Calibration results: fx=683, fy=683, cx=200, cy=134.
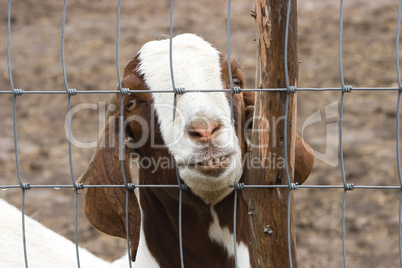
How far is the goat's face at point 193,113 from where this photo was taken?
281cm

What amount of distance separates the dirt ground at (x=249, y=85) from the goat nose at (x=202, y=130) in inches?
51.8

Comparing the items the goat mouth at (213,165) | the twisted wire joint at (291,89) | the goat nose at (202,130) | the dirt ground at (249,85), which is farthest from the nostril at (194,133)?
the dirt ground at (249,85)

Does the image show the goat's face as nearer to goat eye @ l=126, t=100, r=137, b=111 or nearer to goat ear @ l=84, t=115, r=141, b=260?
goat eye @ l=126, t=100, r=137, b=111

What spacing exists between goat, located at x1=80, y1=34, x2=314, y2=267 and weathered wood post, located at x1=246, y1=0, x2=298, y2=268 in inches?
13.2

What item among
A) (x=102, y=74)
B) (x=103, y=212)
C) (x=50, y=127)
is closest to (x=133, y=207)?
(x=103, y=212)

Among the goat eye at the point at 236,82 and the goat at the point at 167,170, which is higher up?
the goat eye at the point at 236,82

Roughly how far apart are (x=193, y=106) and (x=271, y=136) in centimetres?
43

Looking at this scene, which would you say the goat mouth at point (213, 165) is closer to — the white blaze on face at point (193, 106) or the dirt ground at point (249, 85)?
the white blaze on face at point (193, 106)

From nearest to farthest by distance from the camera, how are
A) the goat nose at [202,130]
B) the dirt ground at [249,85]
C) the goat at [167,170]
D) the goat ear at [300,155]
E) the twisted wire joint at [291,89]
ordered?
the twisted wire joint at [291,89], the goat nose at [202,130], the goat at [167,170], the goat ear at [300,155], the dirt ground at [249,85]

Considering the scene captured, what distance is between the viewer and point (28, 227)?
4711 mm

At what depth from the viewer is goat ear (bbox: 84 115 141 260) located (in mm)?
3152

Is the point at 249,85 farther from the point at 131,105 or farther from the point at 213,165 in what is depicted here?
the point at 213,165

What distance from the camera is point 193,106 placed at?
285cm

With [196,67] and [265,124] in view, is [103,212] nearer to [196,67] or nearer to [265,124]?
[196,67]
